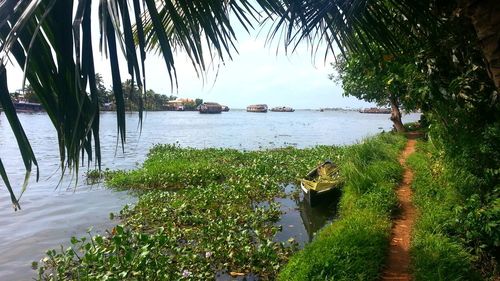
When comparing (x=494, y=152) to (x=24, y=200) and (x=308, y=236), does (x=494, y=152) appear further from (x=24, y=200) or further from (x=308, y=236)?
(x=24, y=200)

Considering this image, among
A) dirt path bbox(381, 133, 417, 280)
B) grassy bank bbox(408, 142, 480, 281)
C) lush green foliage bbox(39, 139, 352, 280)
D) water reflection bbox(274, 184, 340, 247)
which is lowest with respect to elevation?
water reflection bbox(274, 184, 340, 247)

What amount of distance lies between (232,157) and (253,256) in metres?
12.4

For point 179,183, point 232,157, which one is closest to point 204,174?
point 179,183

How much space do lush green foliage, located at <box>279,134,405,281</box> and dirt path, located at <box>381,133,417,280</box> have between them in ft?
0.47

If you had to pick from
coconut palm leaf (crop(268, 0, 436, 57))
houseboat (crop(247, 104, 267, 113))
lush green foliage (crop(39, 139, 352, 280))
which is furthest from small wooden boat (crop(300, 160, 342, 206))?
houseboat (crop(247, 104, 267, 113))

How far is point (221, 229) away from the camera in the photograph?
7.98m

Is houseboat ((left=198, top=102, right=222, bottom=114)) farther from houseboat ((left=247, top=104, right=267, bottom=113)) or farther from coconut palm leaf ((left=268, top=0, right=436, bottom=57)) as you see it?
coconut palm leaf ((left=268, top=0, right=436, bottom=57))

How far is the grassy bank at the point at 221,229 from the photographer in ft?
19.6

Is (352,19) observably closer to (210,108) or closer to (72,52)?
(72,52)

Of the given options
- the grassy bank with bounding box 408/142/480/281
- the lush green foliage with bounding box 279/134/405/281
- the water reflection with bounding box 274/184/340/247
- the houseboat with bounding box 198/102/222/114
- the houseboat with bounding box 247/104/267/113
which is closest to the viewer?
the grassy bank with bounding box 408/142/480/281

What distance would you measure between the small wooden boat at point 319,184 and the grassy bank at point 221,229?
0.50m

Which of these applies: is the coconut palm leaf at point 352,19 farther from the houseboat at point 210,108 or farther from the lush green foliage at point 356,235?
the houseboat at point 210,108

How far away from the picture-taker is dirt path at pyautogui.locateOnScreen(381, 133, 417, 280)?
5.66m

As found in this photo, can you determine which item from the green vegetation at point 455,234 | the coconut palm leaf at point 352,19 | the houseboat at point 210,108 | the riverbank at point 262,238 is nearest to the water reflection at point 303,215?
the riverbank at point 262,238
